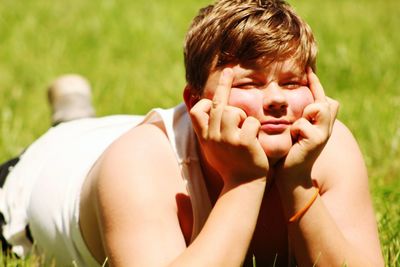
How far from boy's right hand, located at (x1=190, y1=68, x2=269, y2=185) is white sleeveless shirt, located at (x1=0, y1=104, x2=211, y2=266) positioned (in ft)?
0.82

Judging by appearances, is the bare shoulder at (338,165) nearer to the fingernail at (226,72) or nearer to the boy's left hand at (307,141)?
the boy's left hand at (307,141)

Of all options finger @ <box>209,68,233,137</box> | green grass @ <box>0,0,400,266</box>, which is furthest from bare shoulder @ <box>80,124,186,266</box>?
green grass @ <box>0,0,400,266</box>

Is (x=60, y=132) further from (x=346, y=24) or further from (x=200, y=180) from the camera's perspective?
(x=346, y=24)

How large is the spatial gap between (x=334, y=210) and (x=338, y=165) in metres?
0.15

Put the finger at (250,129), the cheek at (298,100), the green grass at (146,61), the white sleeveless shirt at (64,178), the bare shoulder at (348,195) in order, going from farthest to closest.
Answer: the green grass at (146,61) < the white sleeveless shirt at (64,178) < the bare shoulder at (348,195) < the cheek at (298,100) < the finger at (250,129)

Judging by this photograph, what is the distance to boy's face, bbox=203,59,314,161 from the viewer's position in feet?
6.55

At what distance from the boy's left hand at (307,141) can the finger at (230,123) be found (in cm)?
16

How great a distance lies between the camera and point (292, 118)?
79.8 inches

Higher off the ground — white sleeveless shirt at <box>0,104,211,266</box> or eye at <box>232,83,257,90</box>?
eye at <box>232,83,257,90</box>

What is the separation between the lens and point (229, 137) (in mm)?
1953

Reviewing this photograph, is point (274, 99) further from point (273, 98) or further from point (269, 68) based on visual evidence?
point (269, 68)

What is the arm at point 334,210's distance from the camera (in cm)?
205

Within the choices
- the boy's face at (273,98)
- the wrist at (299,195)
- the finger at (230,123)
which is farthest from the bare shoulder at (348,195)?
the finger at (230,123)

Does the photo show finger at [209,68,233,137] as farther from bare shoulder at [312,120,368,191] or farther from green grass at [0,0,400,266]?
green grass at [0,0,400,266]
